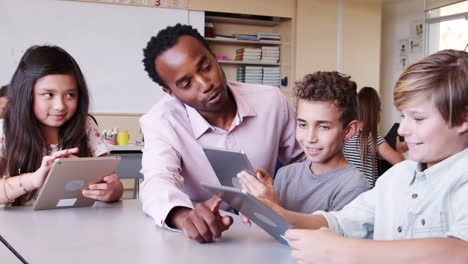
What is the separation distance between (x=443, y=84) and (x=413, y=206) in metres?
0.27

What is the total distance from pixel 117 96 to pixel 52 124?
3930 mm

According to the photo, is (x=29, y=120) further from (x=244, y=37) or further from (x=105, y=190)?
(x=244, y=37)

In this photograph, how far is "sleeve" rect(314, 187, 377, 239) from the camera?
45.8 inches

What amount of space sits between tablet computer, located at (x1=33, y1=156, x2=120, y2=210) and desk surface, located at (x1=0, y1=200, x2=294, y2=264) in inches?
2.2

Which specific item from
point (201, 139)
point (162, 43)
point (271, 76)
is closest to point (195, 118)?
point (201, 139)

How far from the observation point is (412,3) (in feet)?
22.5

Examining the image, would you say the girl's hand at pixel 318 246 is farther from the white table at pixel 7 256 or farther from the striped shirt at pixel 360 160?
the striped shirt at pixel 360 160

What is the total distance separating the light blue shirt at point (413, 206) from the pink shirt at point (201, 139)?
54cm

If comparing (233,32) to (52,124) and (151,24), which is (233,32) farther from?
(52,124)

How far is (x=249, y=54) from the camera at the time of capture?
6.20 m

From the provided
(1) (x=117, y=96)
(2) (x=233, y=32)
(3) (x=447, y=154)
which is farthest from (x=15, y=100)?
(2) (x=233, y=32)

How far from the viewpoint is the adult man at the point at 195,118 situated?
166cm

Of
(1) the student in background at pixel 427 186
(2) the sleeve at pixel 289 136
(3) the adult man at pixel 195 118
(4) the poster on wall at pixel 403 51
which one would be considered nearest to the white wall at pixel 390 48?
(4) the poster on wall at pixel 403 51

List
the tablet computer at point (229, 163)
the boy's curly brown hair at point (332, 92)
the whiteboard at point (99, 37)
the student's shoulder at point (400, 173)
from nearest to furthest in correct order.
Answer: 1. the student's shoulder at point (400, 173)
2. the tablet computer at point (229, 163)
3. the boy's curly brown hair at point (332, 92)
4. the whiteboard at point (99, 37)
